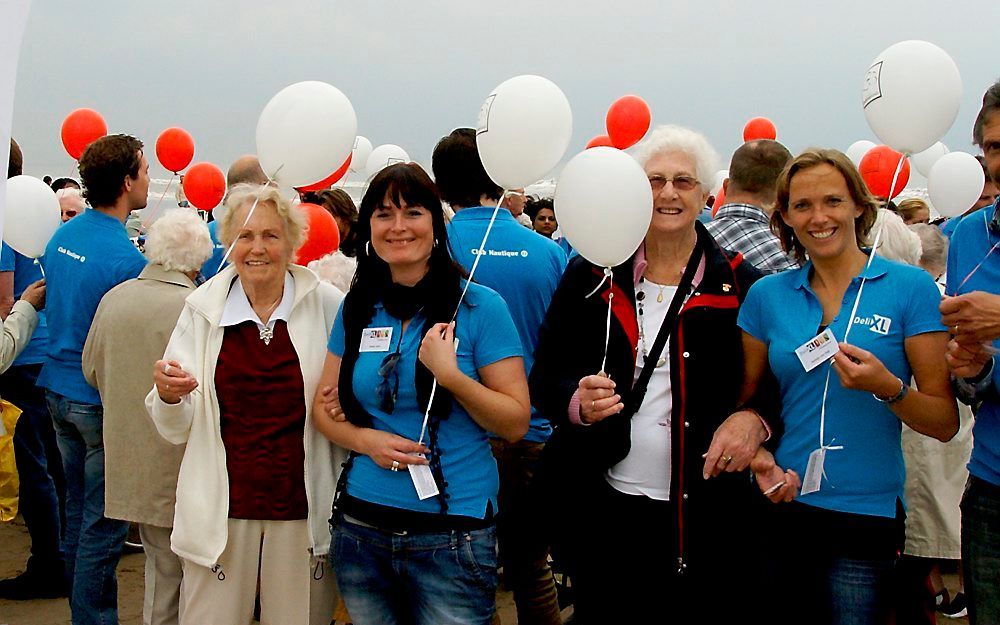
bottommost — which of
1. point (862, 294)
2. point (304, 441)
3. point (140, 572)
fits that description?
point (140, 572)

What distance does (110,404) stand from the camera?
3195 millimetres

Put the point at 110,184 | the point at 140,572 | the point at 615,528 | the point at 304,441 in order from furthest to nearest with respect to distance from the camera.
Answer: the point at 140,572 → the point at 110,184 → the point at 304,441 → the point at 615,528

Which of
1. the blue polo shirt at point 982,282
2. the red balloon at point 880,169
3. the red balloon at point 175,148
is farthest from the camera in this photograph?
the red balloon at point 175,148

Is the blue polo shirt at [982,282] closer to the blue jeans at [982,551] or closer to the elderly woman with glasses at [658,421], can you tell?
the blue jeans at [982,551]

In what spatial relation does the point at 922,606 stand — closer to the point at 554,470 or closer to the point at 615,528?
the point at 615,528

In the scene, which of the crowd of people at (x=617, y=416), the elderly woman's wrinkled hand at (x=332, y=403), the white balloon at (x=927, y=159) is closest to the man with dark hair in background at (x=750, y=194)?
the crowd of people at (x=617, y=416)

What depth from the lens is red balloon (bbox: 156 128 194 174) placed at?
20.1 ft

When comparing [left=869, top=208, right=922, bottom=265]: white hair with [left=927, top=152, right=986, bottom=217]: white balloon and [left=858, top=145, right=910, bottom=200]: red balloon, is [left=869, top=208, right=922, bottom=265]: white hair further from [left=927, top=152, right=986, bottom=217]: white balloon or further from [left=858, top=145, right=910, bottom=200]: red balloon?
[left=927, top=152, right=986, bottom=217]: white balloon

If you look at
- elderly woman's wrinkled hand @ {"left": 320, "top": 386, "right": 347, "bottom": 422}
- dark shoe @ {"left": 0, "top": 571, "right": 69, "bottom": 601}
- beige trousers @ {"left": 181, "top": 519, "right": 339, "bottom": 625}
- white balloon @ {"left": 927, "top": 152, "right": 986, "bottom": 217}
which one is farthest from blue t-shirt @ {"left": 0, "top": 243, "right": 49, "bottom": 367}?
white balloon @ {"left": 927, "top": 152, "right": 986, "bottom": 217}

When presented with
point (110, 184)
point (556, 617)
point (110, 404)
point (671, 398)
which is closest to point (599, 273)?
point (671, 398)

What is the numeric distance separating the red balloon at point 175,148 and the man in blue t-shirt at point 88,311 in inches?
96.6

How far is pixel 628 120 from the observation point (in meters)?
6.34

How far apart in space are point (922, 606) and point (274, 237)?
7.28 ft

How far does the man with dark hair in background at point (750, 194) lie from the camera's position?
11.0 ft
